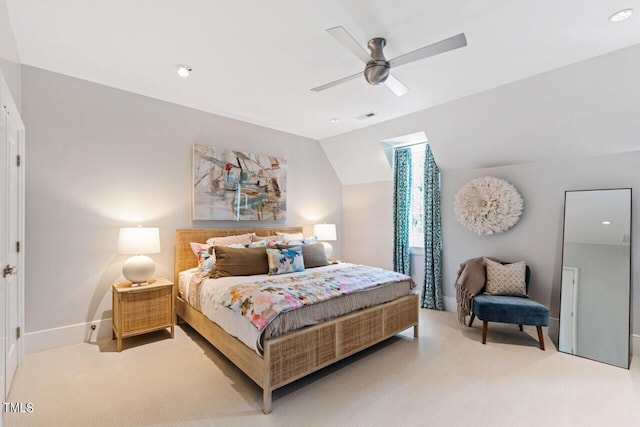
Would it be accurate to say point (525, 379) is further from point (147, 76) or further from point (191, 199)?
point (147, 76)

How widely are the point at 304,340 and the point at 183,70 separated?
2.73m

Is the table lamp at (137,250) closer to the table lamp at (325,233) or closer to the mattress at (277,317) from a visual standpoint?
the mattress at (277,317)

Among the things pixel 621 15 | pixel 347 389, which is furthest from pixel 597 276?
pixel 347 389

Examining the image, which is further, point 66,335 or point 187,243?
point 187,243

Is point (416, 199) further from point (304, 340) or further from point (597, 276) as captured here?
point (304, 340)

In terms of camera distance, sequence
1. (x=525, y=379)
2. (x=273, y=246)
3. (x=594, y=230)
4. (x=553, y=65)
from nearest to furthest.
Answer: (x=525, y=379) < (x=553, y=65) < (x=594, y=230) < (x=273, y=246)

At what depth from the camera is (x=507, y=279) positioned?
11.3 feet

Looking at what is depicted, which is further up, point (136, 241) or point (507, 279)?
point (136, 241)

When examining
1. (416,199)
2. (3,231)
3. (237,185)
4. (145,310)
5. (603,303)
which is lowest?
(145,310)

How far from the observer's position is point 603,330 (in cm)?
288

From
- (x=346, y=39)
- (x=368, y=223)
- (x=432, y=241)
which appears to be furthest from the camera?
(x=368, y=223)

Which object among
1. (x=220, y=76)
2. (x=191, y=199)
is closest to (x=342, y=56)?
(x=220, y=76)

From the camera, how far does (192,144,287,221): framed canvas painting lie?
12.8 feet

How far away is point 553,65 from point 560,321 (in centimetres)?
263
